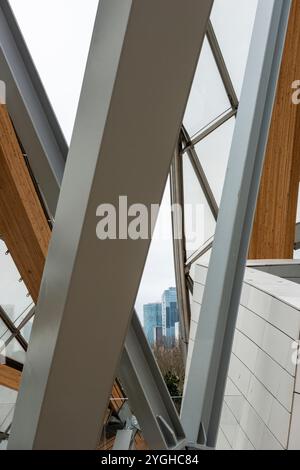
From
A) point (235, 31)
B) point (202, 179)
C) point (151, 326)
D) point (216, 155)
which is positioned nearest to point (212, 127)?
point (216, 155)

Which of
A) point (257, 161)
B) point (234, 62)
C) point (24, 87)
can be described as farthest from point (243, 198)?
point (234, 62)

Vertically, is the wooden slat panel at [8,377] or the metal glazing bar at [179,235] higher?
the metal glazing bar at [179,235]

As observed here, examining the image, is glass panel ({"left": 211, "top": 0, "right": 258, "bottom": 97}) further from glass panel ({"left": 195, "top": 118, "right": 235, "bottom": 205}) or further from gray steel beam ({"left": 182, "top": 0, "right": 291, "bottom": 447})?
gray steel beam ({"left": 182, "top": 0, "right": 291, "bottom": 447})

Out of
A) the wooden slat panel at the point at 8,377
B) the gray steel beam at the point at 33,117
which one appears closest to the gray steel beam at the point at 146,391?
the gray steel beam at the point at 33,117

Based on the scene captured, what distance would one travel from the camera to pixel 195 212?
1655 cm

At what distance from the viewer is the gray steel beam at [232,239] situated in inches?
208

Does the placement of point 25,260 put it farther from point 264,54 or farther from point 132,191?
point 132,191

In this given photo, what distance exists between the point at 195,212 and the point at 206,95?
345 cm

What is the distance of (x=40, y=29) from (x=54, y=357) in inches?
306

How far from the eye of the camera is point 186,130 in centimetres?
1577

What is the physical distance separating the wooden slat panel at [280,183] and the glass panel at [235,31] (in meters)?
2.03

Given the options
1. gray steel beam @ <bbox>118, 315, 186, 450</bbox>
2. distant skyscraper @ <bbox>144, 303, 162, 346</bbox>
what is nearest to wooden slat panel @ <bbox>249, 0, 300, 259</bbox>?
distant skyscraper @ <bbox>144, 303, 162, 346</bbox>

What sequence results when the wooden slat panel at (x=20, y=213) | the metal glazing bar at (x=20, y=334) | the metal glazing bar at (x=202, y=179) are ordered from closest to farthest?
1. the wooden slat panel at (x=20, y=213)
2. the metal glazing bar at (x=202, y=179)
3. the metal glazing bar at (x=20, y=334)

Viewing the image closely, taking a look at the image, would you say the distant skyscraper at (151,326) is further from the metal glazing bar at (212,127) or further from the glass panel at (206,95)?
the glass panel at (206,95)
